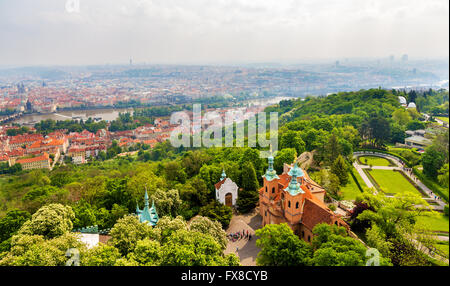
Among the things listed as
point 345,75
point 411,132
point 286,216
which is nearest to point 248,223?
point 286,216

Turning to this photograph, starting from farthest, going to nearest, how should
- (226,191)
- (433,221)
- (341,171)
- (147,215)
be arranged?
(341,171) < (226,191) < (433,221) < (147,215)

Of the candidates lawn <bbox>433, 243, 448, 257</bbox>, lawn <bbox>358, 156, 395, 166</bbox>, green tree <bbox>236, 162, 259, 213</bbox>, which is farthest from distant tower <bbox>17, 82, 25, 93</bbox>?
lawn <bbox>433, 243, 448, 257</bbox>

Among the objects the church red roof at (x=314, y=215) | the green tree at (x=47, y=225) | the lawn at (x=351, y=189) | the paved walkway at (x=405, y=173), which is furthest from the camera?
the lawn at (x=351, y=189)

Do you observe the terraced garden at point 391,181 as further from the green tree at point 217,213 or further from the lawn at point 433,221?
the green tree at point 217,213

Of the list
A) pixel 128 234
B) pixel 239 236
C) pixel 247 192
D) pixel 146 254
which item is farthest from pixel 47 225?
pixel 247 192

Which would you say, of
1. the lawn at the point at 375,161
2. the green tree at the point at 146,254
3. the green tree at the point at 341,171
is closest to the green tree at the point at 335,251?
the green tree at the point at 146,254

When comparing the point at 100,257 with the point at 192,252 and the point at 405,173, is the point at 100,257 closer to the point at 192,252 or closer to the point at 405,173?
the point at 192,252
